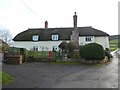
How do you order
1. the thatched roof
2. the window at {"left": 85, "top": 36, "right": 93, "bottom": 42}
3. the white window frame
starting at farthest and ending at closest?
the white window frame
the thatched roof
the window at {"left": 85, "top": 36, "right": 93, "bottom": 42}

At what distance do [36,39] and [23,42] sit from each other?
3188mm

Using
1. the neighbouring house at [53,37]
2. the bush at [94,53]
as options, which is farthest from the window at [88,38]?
the bush at [94,53]

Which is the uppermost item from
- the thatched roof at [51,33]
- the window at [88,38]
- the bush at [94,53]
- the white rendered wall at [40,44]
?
the thatched roof at [51,33]

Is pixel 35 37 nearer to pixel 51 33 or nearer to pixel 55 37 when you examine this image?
pixel 51 33

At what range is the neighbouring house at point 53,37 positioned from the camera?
164 ft

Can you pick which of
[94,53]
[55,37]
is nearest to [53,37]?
[55,37]

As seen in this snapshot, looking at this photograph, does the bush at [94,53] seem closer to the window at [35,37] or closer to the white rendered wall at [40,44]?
the white rendered wall at [40,44]

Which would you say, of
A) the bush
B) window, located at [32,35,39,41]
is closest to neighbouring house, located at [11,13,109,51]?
window, located at [32,35,39,41]

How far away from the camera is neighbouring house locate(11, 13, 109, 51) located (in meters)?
49.9

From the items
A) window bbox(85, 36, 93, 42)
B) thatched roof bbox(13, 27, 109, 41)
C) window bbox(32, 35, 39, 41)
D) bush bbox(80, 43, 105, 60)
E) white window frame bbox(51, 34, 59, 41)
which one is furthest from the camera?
window bbox(32, 35, 39, 41)

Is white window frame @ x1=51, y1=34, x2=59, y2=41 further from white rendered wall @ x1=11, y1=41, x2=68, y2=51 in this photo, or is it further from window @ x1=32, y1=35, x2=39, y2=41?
window @ x1=32, y1=35, x2=39, y2=41

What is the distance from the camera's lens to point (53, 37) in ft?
170

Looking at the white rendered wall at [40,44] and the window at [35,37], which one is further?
the window at [35,37]

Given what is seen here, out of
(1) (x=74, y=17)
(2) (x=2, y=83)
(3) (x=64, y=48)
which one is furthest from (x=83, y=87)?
(1) (x=74, y=17)
